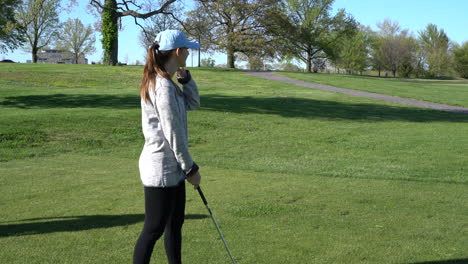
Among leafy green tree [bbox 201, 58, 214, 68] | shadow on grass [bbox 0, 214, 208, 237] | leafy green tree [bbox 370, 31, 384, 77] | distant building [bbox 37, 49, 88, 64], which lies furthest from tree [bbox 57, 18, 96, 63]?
shadow on grass [bbox 0, 214, 208, 237]

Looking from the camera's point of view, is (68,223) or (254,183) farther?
(254,183)

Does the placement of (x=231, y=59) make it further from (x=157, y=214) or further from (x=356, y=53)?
(x=157, y=214)

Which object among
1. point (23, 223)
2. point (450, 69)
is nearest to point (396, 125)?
point (23, 223)

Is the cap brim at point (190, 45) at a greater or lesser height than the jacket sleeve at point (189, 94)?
greater

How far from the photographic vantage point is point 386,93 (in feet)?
83.0

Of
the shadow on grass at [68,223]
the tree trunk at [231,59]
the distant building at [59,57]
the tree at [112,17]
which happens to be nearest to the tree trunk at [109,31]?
the tree at [112,17]

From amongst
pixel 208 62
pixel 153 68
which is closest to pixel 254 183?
pixel 153 68

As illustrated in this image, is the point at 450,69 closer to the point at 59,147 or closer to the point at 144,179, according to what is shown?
the point at 59,147

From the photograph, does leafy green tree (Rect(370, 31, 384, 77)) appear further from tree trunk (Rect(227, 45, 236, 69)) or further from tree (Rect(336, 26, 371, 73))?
tree trunk (Rect(227, 45, 236, 69))

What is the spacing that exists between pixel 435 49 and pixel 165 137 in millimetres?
87568

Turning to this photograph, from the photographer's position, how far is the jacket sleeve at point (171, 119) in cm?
312

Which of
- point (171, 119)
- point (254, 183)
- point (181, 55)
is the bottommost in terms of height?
point (254, 183)

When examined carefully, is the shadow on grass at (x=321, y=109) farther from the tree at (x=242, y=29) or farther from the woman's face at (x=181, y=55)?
the tree at (x=242, y=29)

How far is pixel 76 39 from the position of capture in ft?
251
